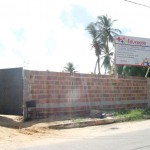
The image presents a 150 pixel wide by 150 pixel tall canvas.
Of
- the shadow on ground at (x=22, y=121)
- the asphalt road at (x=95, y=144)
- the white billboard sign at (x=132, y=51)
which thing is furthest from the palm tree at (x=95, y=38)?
the asphalt road at (x=95, y=144)

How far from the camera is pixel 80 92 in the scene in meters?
17.5

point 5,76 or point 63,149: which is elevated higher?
point 5,76

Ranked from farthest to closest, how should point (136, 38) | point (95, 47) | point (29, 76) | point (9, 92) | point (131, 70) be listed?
1. point (95, 47)
2. point (131, 70)
3. point (136, 38)
4. point (9, 92)
5. point (29, 76)

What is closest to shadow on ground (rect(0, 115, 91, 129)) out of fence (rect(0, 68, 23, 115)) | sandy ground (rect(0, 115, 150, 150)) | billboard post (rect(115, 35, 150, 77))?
sandy ground (rect(0, 115, 150, 150))

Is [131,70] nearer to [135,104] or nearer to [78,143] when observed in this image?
[135,104]

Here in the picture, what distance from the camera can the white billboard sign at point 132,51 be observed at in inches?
832

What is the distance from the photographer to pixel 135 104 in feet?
68.7

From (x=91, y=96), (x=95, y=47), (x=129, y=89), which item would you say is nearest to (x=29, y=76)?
(x=91, y=96)

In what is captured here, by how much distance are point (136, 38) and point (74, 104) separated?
7.30m

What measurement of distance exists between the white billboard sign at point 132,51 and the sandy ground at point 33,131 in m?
6.92

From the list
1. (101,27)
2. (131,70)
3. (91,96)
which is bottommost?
(91,96)

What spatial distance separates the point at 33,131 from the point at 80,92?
5539mm

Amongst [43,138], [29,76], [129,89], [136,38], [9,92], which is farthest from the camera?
[136,38]

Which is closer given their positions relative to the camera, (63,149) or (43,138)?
(63,149)
